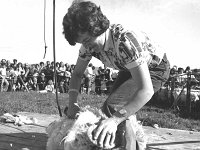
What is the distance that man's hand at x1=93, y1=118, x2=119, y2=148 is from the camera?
2053mm

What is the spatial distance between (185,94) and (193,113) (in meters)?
1.33

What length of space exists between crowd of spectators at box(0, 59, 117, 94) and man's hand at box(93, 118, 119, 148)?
1108 cm

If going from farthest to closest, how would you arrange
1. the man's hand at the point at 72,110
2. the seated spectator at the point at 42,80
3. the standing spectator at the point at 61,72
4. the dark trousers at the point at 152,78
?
the seated spectator at the point at 42,80 → the standing spectator at the point at 61,72 → the man's hand at the point at 72,110 → the dark trousers at the point at 152,78

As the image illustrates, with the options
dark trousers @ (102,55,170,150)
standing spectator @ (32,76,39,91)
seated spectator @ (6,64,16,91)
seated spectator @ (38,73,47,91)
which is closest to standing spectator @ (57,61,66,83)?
seated spectator @ (38,73,47,91)

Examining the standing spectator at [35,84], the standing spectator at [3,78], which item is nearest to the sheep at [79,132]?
the standing spectator at [3,78]

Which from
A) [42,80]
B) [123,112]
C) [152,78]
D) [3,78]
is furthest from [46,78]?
[123,112]

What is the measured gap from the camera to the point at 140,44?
237 centimetres

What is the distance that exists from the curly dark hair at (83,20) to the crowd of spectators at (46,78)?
10.9 metres

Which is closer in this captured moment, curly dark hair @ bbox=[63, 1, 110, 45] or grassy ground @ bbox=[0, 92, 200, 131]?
curly dark hair @ bbox=[63, 1, 110, 45]

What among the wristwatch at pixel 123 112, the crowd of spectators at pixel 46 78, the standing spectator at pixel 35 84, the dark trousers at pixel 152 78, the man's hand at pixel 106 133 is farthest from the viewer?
the standing spectator at pixel 35 84

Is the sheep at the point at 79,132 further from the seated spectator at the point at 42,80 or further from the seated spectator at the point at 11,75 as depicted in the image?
the seated spectator at the point at 42,80

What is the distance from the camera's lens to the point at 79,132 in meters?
2.25

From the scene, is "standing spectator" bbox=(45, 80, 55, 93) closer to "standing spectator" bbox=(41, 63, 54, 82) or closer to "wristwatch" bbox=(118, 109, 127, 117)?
"standing spectator" bbox=(41, 63, 54, 82)

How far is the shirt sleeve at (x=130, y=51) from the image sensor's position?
2.26 metres
